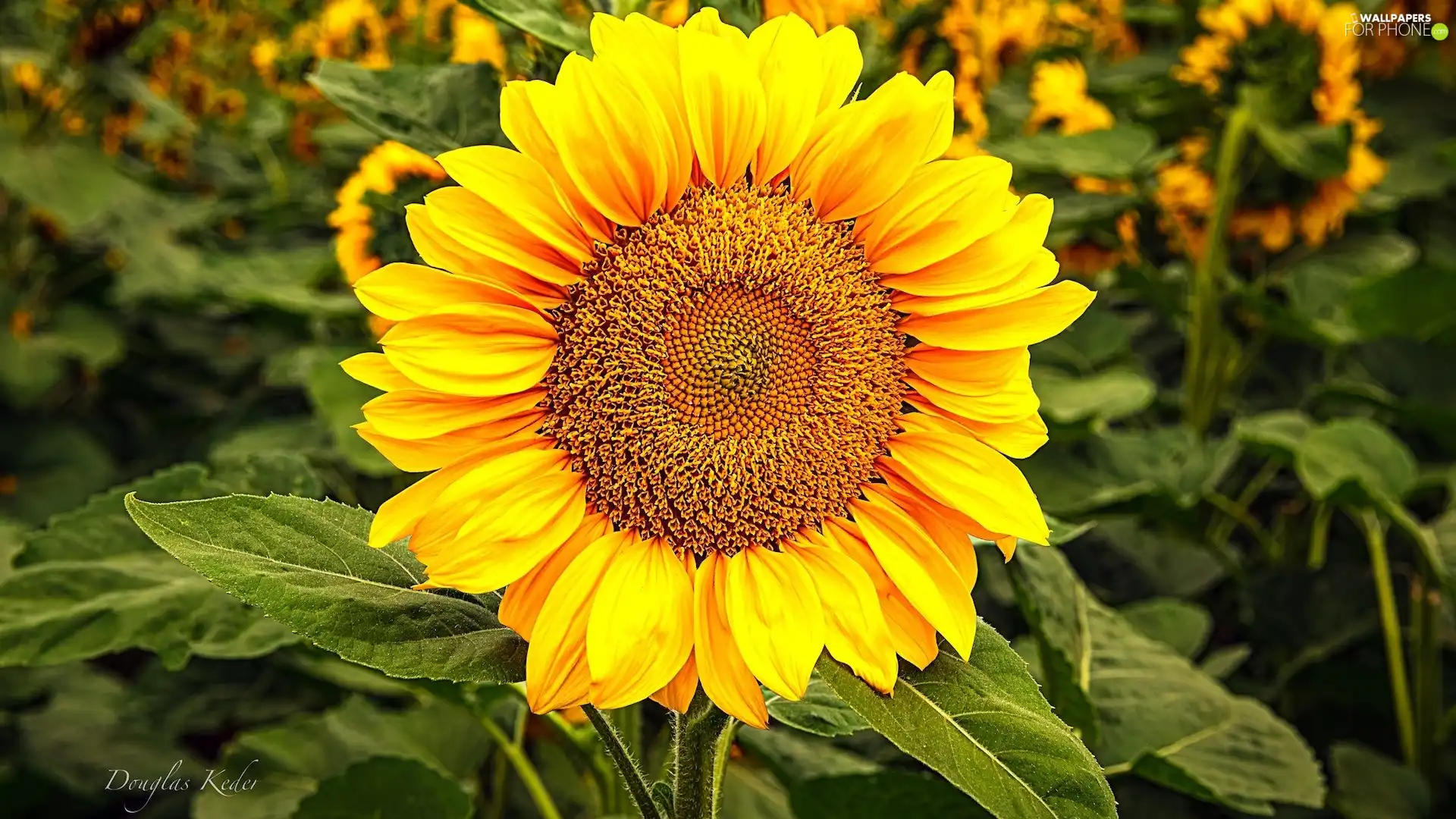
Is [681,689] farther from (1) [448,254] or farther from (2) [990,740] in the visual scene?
(1) [448,254]

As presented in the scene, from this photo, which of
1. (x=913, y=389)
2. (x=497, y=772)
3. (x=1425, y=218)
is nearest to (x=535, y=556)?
(x=913, y=389)

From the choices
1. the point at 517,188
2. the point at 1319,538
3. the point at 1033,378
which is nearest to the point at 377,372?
the point at 517,188

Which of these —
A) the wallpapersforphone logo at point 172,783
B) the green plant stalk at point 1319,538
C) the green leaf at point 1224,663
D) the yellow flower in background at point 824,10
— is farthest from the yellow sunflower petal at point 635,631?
the green plant stalk at point 1319,538

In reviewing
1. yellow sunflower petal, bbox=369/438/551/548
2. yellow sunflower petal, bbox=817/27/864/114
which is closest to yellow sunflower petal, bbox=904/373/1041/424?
yellow sunflower petal, bbox=817/27/864/114

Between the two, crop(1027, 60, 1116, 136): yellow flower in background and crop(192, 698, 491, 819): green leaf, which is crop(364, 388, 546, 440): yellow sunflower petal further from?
crop(1027, 60, 1116, 136): yellow flower in background

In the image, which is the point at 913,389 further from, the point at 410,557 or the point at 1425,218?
the point at 1425,218

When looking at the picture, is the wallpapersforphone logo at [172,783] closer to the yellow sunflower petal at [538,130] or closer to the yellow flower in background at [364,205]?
the yellow flower in background at [364,205]
